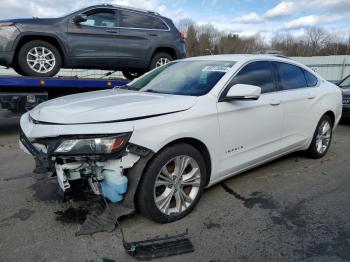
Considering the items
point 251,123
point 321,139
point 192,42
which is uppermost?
point 192,42

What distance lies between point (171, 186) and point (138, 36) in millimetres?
5173

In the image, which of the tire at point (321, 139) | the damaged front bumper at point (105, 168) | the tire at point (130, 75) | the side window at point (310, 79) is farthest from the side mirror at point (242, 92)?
the tire at point (130, 75)

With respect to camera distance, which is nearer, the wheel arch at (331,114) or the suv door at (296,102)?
the suv door at (296,102)

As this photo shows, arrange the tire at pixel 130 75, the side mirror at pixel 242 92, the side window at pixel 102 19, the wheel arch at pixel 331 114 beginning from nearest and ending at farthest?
the side mirror at pixel 242 92
the wheel arch at pixel 331 114
the side window at pixel 102 19
the tire at pixel 130 75

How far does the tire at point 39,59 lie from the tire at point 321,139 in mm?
4940

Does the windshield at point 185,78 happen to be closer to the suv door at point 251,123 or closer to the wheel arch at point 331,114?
the suv door at point 251,123

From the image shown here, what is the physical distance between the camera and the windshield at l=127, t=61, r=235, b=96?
3.71 m

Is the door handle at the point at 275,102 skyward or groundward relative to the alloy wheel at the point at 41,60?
groundward

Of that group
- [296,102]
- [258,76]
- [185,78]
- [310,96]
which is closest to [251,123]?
[258,76]

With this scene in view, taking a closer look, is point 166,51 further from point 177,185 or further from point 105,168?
point 105,168

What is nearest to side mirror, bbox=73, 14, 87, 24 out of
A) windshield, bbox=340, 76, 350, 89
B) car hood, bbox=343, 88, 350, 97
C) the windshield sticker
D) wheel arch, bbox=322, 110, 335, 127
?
the windshield sticker

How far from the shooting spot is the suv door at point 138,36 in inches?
296

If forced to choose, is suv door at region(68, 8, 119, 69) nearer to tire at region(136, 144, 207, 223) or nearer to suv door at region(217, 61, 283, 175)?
suv door at region(217, 61, 283, 175)

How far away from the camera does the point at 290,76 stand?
4.80 meters
